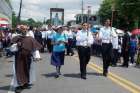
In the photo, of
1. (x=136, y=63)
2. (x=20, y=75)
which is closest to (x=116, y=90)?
(x=20, y=75)

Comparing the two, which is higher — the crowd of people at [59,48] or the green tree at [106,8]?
the green tree at [106,8]

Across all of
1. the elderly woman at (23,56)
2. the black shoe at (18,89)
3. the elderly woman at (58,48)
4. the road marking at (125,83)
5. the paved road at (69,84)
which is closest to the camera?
the black shoe at (18,89)

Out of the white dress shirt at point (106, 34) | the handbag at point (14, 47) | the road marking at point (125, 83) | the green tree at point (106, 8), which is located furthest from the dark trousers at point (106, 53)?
the green tree at point (106, 8)

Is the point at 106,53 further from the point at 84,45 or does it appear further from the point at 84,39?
the point at 84,39

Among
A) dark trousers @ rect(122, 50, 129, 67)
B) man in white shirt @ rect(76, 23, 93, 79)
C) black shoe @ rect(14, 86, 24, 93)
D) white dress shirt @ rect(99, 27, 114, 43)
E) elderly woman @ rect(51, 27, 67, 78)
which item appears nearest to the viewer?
black shoe @ rect(14, 86, 24, 93)

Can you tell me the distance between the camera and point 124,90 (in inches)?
564

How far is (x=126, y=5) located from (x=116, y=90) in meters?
54.0

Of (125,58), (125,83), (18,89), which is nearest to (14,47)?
(18,89)

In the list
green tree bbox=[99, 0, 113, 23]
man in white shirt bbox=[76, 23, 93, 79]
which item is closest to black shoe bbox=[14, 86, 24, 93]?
man in white shirt bbox=[76, 23, 93, 79]

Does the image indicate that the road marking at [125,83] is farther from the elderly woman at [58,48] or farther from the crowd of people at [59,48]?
the elderly woman at [58,48]

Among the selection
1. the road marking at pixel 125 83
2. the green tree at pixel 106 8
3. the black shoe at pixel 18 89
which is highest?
the green tree at pixel 106 8

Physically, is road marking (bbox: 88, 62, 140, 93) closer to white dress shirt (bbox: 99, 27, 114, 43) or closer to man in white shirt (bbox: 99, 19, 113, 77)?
man in white shirt (bbox: 99, 19, 113, 77)

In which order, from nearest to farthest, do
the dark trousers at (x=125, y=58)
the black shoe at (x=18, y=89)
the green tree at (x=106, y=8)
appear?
the black shoe at (x=18, y=89)
the dark trousers at (x=125, y=58)
the green tree at (x=106, y=8)

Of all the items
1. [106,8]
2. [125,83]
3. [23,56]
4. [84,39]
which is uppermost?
[106,8]
